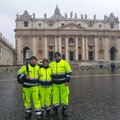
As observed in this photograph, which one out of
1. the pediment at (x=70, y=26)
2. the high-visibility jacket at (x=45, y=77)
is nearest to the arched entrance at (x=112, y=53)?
the pediment at (x=70, y=26)

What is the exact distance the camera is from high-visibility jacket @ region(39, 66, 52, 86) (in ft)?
28.9

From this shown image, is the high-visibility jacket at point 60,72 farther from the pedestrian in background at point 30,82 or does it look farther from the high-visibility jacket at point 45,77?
the pedestrian in background at point 30,82

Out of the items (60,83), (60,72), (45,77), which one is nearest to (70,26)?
(60,72)

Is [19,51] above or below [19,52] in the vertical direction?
above

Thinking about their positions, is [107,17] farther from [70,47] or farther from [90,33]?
[70,47]

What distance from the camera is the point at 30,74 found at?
28.5 feet

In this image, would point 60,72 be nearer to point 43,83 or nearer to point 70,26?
point 43,83

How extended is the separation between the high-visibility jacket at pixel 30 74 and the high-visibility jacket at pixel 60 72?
2.10 feet

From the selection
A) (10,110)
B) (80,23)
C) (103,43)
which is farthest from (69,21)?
(10,110)

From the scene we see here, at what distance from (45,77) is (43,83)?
21cm

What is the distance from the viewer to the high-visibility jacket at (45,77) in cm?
880

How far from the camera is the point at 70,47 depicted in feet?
317

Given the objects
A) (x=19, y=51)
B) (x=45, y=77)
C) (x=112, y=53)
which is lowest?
(x=45, y=77)

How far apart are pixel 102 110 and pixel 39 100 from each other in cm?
228
